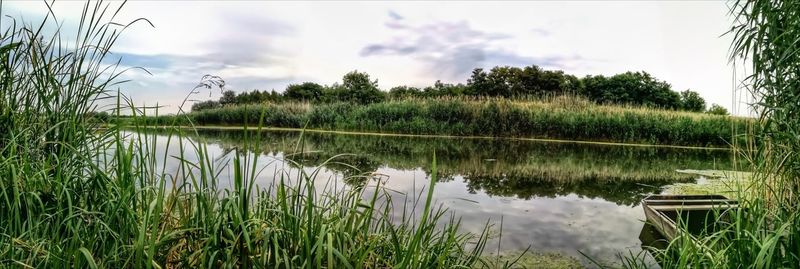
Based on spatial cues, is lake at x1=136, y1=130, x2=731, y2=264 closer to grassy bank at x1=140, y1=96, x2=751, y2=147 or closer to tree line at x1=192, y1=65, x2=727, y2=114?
grassy bank at x1=140, y1=96, x2=751, y2=147

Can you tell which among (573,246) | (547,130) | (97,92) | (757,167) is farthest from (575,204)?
(547,130)

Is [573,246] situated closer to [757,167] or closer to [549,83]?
[757,167]

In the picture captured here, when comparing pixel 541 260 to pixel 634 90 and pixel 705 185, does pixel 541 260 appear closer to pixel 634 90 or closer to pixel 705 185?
pixel 705 185

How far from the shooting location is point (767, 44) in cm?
279

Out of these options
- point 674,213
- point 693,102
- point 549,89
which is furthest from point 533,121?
point 693,102

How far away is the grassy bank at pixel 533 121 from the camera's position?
14.9 m

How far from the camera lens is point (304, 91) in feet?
127

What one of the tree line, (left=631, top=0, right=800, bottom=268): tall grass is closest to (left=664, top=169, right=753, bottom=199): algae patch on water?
(left=631, top=0, right=800, bottom=268): tall grass

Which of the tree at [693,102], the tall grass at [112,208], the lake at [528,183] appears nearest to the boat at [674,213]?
the lake at [528,183]

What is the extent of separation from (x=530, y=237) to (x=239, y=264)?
9.22 ft

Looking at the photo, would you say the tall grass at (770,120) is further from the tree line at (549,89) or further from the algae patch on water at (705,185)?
the tree line at (549,89)

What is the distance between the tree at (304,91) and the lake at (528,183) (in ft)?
95.0

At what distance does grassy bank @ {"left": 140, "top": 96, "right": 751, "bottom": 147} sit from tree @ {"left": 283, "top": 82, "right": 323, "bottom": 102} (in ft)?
62.0

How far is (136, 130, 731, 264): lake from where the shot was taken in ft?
12.1
